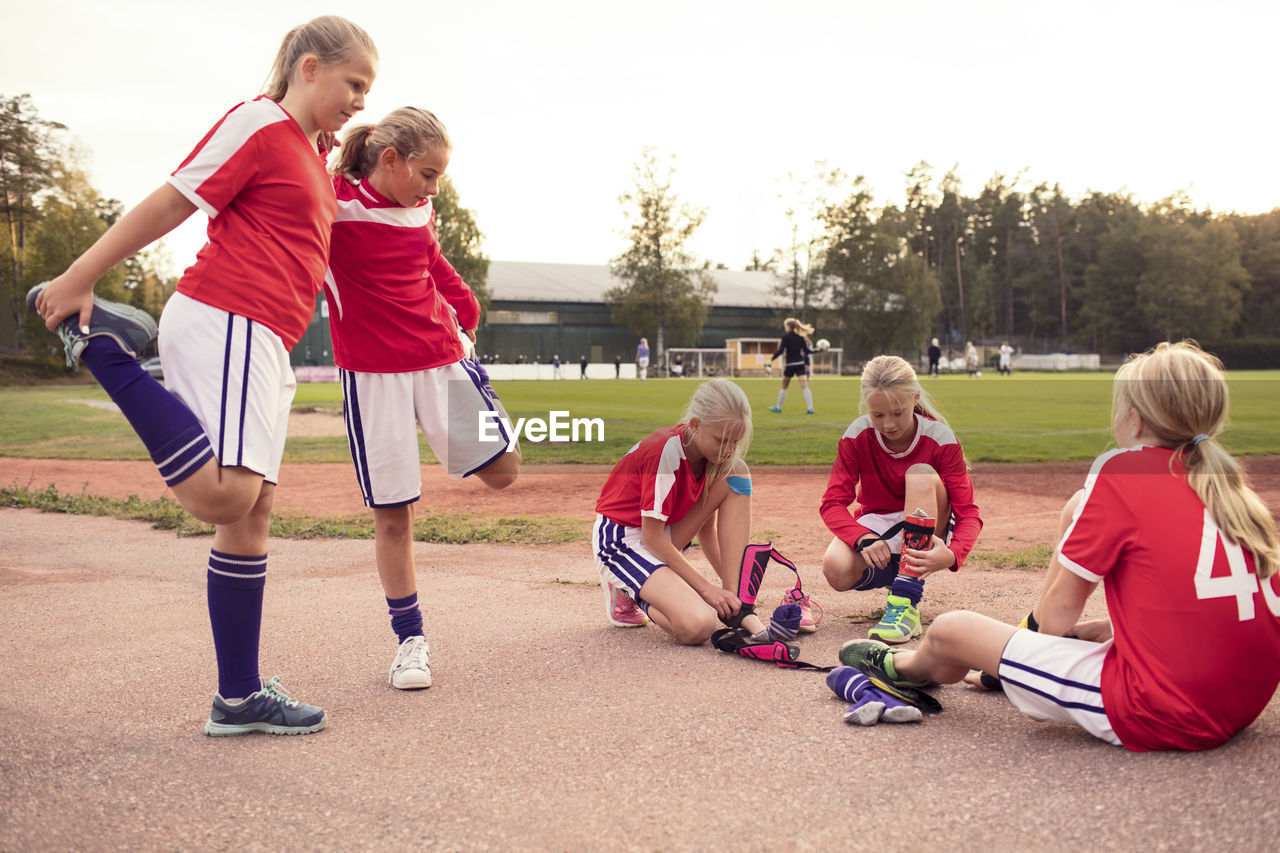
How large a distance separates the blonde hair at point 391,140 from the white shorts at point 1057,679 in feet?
8.01

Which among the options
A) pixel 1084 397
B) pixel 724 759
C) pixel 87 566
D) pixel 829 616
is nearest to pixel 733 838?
pixel 724 759

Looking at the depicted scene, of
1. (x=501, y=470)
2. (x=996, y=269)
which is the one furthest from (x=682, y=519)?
(x=996, y=269)

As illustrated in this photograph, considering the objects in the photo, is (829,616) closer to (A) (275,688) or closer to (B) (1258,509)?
(B) (1258,509)

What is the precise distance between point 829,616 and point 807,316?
5429 centimetres

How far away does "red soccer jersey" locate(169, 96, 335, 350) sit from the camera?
2.62 metres

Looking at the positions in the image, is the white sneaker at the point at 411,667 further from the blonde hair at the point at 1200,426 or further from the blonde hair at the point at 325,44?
the blonde hair at the point at 1200,426

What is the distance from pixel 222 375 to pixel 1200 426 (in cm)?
263

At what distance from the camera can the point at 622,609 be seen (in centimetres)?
420

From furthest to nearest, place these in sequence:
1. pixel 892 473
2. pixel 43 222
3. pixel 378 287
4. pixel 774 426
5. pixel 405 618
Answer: pixel 43 222 < pixel 774 426 < pixel 892 473 < pixel 405 618 < pixel 378 287

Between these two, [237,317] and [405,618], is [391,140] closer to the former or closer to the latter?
[237,317]

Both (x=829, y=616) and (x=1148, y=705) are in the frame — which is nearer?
(x=1148, y=705)

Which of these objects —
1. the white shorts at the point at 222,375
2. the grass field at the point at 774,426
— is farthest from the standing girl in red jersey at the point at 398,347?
the grass field at the point at 774,426

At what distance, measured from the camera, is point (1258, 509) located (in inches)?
95.5

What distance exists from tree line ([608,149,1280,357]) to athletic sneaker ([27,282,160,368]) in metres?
50.3
